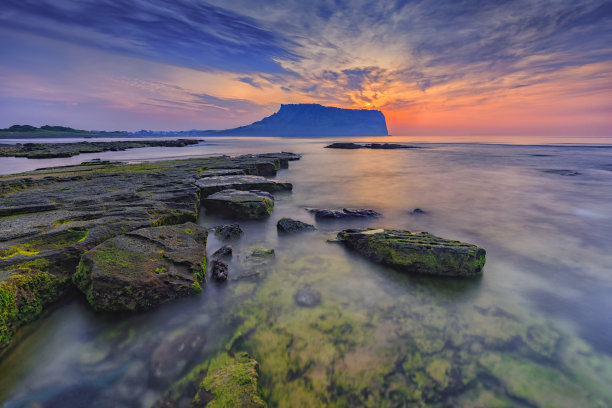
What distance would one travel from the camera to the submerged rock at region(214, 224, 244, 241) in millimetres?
7279

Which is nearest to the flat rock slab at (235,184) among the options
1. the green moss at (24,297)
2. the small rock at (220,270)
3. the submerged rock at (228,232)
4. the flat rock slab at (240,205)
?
the flat rock slab at (240,205)

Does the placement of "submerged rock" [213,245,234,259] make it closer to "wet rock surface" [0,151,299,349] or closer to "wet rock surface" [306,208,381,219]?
"wet rock surface" [0,151,299,349]

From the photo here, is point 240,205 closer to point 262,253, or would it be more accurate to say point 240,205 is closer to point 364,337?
point 262,253

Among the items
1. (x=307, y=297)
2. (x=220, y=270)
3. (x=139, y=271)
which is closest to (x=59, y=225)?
(x=139, y=271)

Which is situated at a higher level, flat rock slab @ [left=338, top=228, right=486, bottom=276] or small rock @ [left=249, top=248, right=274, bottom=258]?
flat rock slab @ [left=338, top=228, right=486, bottom=276]

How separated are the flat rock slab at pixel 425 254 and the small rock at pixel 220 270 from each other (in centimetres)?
330

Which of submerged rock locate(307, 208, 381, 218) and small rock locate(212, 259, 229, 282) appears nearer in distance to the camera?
small rock locate(212, 259, 229, 282)

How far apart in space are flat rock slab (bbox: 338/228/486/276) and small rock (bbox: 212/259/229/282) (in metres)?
3.30

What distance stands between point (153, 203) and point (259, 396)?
676 centimetres

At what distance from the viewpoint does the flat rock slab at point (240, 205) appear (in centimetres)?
909

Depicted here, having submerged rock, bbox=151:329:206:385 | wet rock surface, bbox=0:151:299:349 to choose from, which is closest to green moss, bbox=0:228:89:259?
wet rock surface, bbox=0:151:299:349

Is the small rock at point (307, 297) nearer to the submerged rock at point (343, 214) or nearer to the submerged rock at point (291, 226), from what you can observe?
the submerged rock at point (291, 226)

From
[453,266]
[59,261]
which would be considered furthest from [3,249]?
[453,266]

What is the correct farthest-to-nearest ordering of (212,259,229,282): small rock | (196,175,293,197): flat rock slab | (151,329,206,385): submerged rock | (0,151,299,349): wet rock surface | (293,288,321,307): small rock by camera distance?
1. (196,175,293,197): flat rock slab
2. (212,259,229,282): small rock
3. (293,288,321,307): small rock
4. (0,151,299,349): wet rock surface
5. (151,329,206,385): submerged rock
